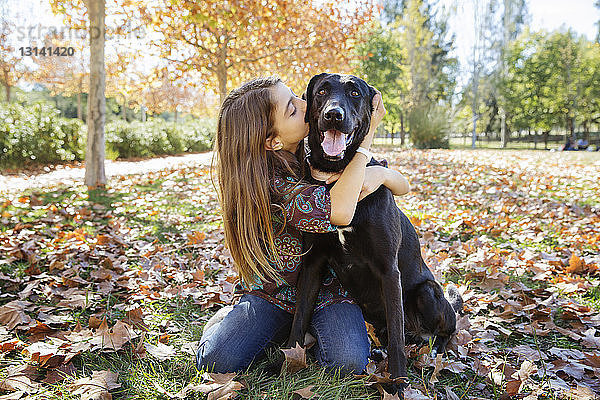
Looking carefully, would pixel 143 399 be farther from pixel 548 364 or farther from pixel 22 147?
pixel 22 147

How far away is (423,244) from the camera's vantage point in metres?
4.33

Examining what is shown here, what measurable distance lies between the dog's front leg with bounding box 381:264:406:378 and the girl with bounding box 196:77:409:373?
19 cm

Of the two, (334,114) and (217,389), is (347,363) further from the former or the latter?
(334,114)

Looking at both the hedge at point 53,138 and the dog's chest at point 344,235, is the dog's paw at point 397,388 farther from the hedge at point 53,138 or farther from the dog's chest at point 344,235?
the hedge at point 53,138

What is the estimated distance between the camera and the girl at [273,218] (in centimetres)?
216

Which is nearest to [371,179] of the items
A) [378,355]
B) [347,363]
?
[347,363]

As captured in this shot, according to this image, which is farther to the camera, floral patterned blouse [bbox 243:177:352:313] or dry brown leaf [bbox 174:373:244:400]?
floral patterned blouse [bbox 243:177:352:313]

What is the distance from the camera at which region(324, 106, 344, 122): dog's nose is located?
2.06m

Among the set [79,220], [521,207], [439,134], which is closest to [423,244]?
[521,207]

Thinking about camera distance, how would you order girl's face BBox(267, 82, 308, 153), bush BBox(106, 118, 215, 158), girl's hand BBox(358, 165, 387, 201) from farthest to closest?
bush BBox(106, 118, 215, 158) < girl's face BBox(267, 82, 308, 153) < girl's hand BBox(358, 165, 387, 201)

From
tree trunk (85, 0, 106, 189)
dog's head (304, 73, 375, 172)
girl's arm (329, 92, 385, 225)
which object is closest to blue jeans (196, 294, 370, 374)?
girl's arm (329, 92, 385, 225)

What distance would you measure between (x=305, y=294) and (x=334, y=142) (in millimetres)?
864

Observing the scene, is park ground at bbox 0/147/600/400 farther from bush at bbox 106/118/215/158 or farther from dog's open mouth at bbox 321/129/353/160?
bush at bbox 106/118/215/158

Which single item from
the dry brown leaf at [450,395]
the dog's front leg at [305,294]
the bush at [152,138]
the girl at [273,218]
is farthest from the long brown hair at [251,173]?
the bush at [152,138]
